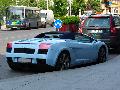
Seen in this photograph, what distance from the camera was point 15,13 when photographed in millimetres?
49531

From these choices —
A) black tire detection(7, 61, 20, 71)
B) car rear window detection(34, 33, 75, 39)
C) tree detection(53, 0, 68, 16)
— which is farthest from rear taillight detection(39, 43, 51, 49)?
tree detection(53, 0, 68, 16)

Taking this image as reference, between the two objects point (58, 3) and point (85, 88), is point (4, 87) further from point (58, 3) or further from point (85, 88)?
point (58, 3)

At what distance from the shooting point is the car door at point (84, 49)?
1467 centimetres

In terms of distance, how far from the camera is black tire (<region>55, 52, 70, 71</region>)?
1341cm

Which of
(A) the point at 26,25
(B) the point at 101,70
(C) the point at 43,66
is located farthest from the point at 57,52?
(A) the point at 26,25

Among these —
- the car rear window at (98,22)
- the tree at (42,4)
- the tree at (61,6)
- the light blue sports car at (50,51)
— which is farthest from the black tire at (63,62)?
the tree at (42,4)

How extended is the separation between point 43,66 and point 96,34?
7.33m

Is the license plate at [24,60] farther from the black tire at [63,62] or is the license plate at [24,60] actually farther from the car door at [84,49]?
the car door at [84,49]

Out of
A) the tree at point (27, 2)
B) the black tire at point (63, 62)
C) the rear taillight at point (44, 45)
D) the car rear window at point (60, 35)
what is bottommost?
the black tire at point (63, 62)

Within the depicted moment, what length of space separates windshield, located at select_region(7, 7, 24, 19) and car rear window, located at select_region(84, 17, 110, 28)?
1146 inches

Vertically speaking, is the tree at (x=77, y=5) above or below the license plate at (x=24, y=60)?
above

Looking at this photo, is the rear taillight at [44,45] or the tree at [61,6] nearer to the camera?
the rear taillight at [44,45]

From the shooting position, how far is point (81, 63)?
49.0 feet

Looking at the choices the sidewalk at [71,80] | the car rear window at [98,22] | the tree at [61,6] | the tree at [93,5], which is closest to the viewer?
the sidewalk at [71,80]
